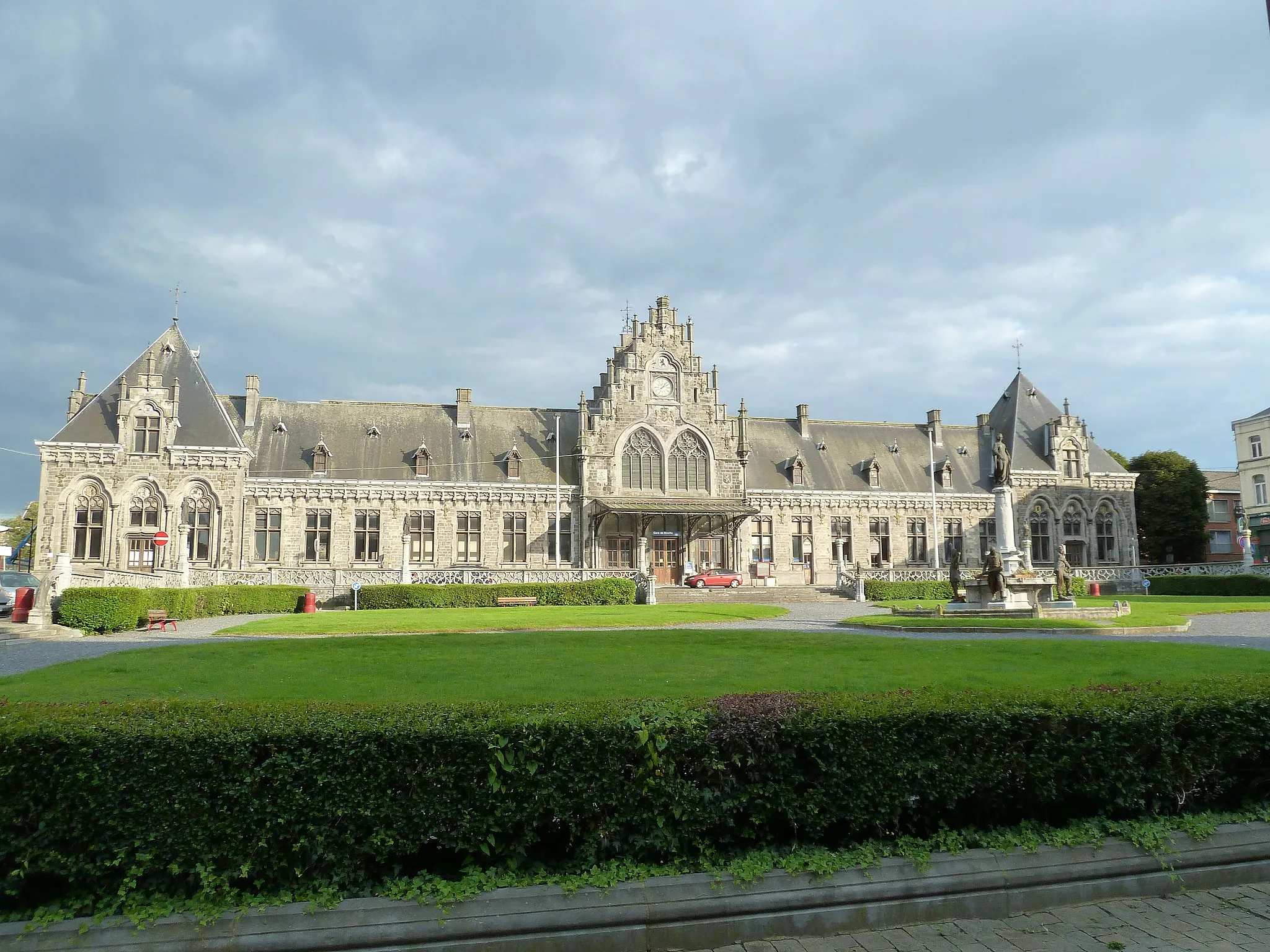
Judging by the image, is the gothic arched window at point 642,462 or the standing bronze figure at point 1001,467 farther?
the gothic arched window at point 642,462

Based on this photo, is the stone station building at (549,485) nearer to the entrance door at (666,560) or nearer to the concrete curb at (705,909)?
the entrance door at (666,560)

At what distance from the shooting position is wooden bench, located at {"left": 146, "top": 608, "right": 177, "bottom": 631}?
27125 millimetres

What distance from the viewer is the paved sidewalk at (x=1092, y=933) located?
528cm

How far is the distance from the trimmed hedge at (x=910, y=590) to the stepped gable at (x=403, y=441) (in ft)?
62.6

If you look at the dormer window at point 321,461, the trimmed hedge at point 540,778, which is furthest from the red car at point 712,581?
the trimmed hedge at point 540,778

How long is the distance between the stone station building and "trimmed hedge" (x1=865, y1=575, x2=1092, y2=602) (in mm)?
3382

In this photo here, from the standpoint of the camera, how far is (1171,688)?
7125 millimetres

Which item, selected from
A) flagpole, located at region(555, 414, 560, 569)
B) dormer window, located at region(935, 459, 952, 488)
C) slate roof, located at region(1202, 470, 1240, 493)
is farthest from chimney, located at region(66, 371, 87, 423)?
slate roof, located at region(1202, 470, 1240, 493)

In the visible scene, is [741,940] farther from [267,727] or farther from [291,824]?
[267,727]

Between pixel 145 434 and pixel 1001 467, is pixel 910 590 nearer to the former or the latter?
pixel 1001 467

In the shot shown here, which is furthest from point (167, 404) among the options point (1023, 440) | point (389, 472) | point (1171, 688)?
point (1023, 440)

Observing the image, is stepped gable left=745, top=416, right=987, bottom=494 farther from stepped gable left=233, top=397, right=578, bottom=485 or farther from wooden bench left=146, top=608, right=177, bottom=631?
wooden bench left=146, top=608, right=177, bottom=631

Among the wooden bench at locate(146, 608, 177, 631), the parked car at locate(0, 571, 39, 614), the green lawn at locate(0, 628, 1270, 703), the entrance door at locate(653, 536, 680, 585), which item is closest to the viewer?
the green lawn at locate(0, 628, 1270, 703)

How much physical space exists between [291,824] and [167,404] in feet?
151
